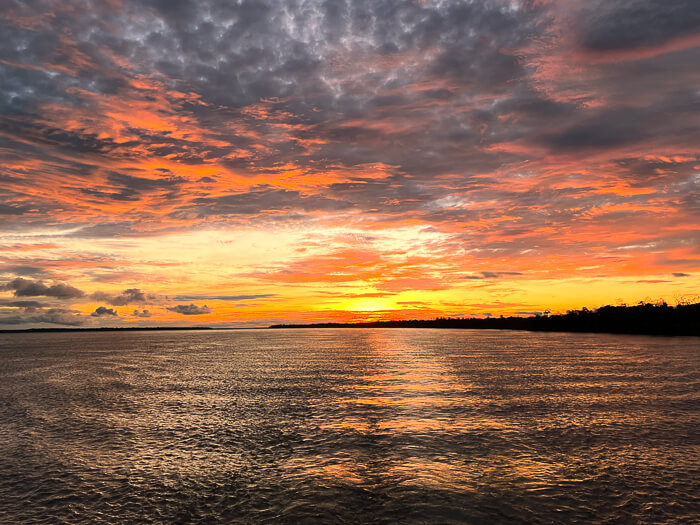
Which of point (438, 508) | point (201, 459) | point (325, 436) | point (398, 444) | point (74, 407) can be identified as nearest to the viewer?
point (438, 508)

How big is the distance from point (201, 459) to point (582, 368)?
54106mm

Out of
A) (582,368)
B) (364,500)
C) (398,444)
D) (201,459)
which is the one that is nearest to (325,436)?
(398,444)

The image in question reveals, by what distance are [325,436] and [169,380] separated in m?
33.3

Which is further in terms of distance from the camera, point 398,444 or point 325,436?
point 325,436

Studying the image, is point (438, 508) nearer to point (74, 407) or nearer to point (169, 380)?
point (74, 407)

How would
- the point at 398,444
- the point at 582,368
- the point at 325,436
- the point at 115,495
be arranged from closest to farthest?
the point at 115,495
the point at 398,444
the point at 325,436
the point at 582,368

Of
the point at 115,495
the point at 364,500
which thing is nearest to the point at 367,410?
the point at 364,500

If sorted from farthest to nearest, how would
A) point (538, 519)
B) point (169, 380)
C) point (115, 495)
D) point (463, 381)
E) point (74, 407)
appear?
point (169, 380) → point (463, 381) → point (74, 407) → point (115, 495) → point (538, 519)

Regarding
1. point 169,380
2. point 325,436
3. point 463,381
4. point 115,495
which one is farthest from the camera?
point 169,380

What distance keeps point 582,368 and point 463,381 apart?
2316 centimetres

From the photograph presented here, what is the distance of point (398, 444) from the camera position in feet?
71.5

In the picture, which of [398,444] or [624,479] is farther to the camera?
[398,444]

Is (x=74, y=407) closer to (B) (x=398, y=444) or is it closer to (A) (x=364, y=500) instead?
(B) (x=398, y=444)

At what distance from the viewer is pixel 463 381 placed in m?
45.2
